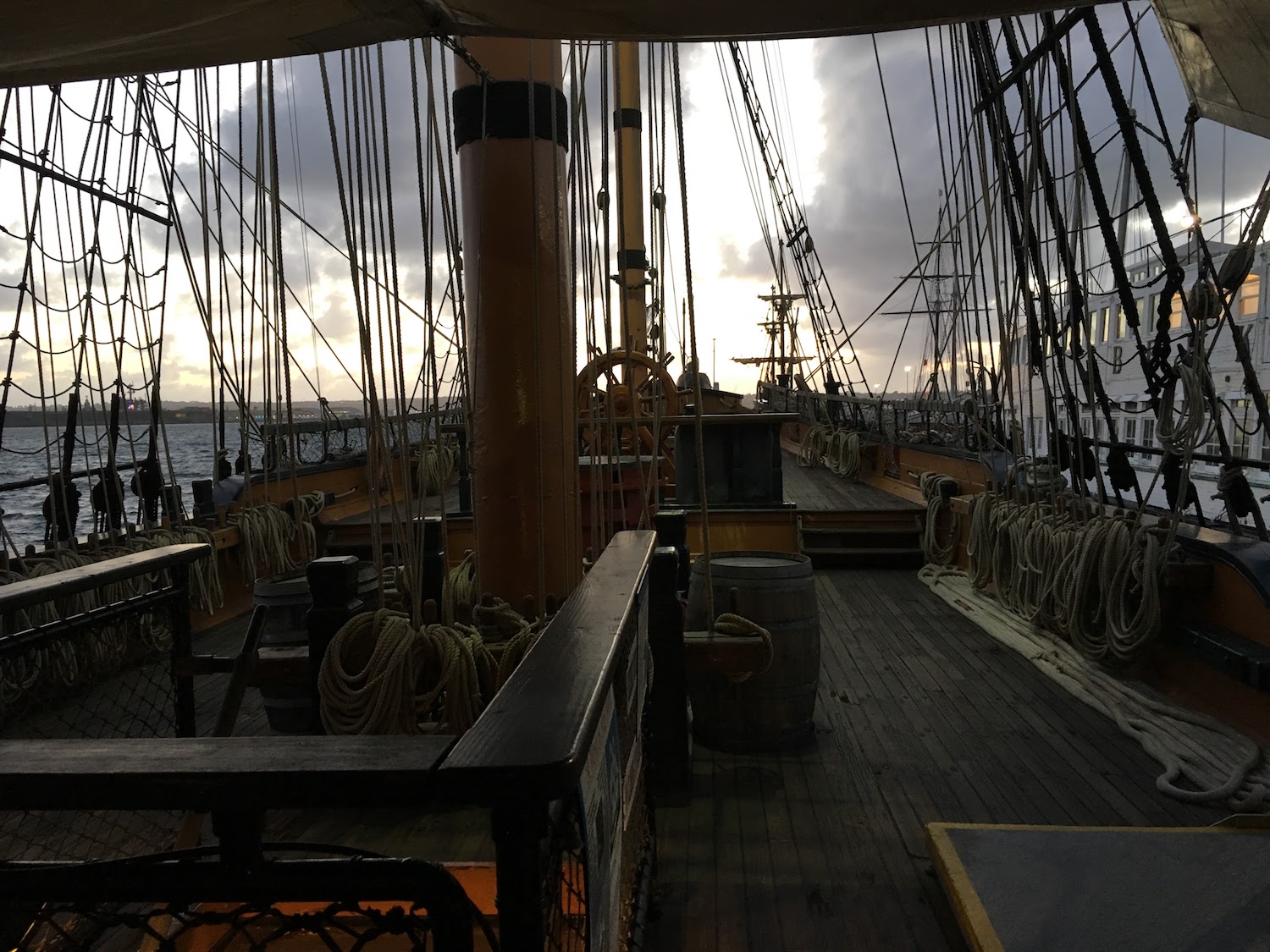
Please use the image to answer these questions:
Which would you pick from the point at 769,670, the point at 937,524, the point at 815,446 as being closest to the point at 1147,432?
the point at 815,446

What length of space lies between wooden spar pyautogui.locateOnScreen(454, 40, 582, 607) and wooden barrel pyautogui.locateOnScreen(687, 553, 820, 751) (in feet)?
2.15

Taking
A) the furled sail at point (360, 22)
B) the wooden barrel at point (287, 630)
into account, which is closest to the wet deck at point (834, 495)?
the wooden barrel at point (287, 630)

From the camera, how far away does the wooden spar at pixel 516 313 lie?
102 inches

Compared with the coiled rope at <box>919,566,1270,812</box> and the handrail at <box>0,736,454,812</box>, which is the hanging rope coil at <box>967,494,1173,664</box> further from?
the handrail at <box>0,736,454,812</box>

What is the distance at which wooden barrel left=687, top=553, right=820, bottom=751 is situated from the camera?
295 cm

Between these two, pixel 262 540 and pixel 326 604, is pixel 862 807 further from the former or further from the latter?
pixel 262 540

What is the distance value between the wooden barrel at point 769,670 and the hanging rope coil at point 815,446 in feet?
26.4

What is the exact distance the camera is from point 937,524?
6324 millimetres

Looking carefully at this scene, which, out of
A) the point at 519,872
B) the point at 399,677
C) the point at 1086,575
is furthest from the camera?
the point at 1086,575

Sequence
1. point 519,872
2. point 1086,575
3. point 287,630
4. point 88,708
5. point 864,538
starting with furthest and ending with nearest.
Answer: point 864,538
point 1086,575
point 88,708
point 287,630
point 519,872

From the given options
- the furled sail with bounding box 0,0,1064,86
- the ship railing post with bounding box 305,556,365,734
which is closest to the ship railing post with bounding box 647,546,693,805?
the ship railing post with bounding box 305,556,365,734

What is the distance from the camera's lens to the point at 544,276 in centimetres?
266

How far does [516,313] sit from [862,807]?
1980 mm

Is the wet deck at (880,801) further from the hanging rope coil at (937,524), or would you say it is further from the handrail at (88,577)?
the hanging rope coil at (937,524)
